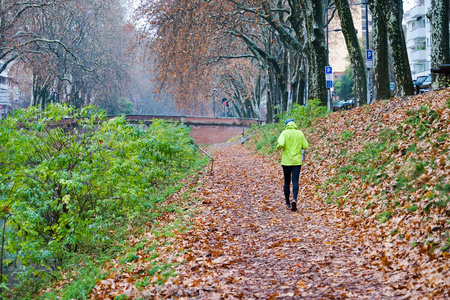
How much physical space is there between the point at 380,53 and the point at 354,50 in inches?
83.3

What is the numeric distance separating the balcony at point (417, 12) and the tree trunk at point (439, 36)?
49.2 meters

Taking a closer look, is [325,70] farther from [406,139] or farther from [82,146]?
[82,146]

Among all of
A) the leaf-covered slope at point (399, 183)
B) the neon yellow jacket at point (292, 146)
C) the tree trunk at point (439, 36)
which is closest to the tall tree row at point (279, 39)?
the tree trunk at point (439, 36)

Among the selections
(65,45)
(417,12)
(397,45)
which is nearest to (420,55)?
(417,12)

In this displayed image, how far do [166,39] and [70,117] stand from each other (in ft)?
47.5

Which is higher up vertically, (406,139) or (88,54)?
(88,54)

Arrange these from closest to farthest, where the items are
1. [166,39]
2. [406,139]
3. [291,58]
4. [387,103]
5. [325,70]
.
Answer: [406,139]
[387,103]
[325,70]
[166,39]
[291,58]

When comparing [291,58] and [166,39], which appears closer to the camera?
[166,39]

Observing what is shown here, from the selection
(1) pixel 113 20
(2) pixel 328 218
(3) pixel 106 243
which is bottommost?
(3) pixel 106 243

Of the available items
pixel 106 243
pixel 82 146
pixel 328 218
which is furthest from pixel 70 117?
pixel 328 218

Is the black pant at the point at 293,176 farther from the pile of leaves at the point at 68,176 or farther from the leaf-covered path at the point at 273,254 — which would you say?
the pile of leaves at the point at 68,176

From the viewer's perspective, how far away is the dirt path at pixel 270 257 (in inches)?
224

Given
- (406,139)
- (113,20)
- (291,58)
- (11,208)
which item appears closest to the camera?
(11,208)

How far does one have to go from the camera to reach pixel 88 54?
3928 centimetres
